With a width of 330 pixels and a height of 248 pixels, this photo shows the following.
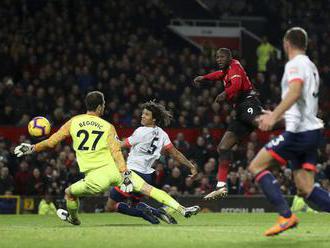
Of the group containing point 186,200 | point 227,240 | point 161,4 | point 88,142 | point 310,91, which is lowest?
point 186,200

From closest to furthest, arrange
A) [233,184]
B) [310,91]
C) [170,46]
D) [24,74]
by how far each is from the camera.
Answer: [310,91] → [233,184] → [24,74] → [170,46]

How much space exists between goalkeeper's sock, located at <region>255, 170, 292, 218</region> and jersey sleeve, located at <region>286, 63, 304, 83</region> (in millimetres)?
1070

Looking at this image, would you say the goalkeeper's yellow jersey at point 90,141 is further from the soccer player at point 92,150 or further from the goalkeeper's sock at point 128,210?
the goalkeeper's sock at point 128,210

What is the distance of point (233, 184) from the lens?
852 inches

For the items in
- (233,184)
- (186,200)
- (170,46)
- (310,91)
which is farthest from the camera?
(170,46)

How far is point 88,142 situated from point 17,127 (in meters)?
10.7

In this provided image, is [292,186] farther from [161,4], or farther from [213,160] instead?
[161,4]

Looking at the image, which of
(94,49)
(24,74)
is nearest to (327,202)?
(24,74)

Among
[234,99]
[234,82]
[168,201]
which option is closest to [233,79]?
[234,82]

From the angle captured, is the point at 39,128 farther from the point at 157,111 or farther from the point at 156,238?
the point at 156,238

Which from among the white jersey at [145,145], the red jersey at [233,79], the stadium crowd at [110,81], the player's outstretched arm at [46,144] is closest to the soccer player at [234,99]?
the red jersey at [233,79]

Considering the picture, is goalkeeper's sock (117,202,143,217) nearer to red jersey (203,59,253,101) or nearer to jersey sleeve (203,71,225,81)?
red jersey (203,59,253,101)

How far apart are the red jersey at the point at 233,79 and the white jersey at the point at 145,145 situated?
1177mm

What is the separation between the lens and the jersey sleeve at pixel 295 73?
28.7ft
